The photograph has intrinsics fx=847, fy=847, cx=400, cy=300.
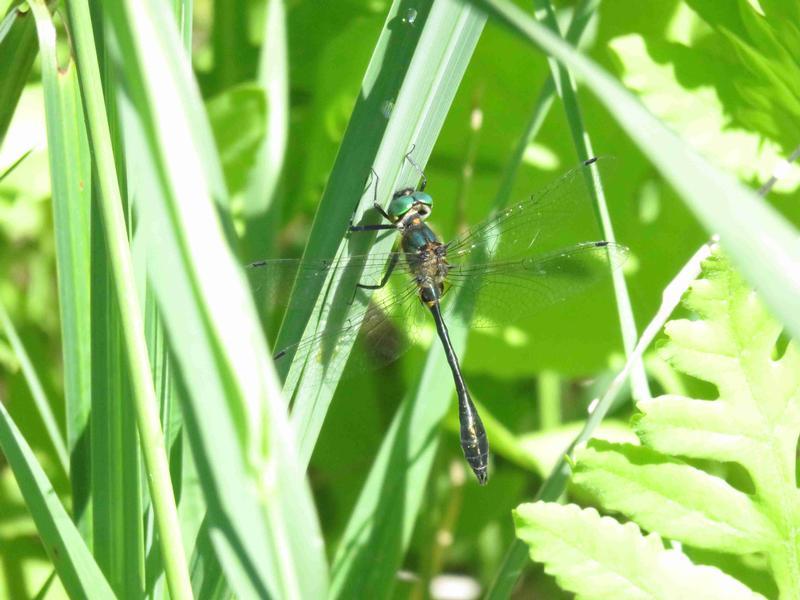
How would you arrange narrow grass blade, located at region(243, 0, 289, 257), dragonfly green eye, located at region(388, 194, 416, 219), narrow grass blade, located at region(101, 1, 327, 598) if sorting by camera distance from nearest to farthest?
1. narrow grass blade, located at region(101, 1, 327, 598)
2. dragonfly green eye, located at region(388, 194, 416, 219)
3. narrow grass blade, located at region(243, 0, 289, 257)

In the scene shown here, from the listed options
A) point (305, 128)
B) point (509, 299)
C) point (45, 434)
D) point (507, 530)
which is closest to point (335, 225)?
point (509, 299)

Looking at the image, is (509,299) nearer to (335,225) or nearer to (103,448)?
(335,225)

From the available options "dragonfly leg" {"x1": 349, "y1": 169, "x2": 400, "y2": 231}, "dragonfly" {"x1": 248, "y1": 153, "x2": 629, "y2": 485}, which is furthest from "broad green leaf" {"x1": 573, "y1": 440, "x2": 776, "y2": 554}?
"dragonfly" {"x1": 248, "y1": 153, "x2": 629, "y2": 485}

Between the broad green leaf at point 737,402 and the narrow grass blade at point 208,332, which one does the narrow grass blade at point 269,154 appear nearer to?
the broad green leaf at point 737,402

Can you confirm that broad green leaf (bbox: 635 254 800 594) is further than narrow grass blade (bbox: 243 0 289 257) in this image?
No

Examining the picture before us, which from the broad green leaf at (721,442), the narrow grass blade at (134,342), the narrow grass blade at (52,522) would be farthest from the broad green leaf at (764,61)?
the narrow grass blade at (52,522)

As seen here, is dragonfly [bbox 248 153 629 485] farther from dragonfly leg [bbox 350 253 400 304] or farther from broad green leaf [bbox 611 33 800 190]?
broad green leaf [bbox 611 33 800 190]
